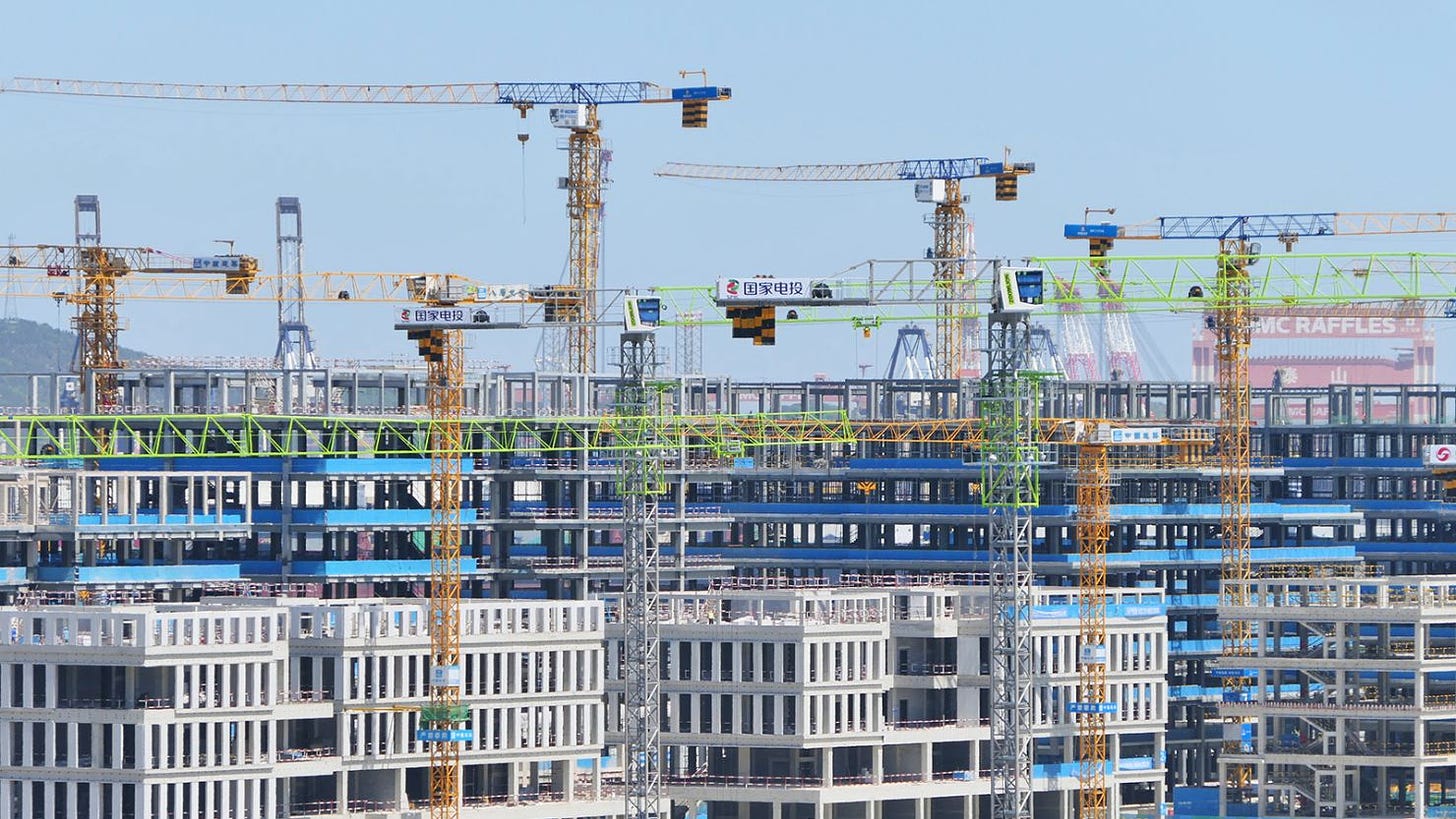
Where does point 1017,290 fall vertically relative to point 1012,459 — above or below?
above

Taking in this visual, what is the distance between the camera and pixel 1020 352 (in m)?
189

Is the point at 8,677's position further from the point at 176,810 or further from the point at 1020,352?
the point at 1020,352

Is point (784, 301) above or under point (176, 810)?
above

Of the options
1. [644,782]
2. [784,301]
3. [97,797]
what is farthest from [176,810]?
[784,301]

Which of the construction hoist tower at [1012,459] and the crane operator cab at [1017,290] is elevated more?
the crane operator cab at [1017,290]

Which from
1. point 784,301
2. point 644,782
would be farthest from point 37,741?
point 784,301

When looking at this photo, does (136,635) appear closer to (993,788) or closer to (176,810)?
(176,810)

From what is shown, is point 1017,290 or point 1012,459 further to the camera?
point 1012,459

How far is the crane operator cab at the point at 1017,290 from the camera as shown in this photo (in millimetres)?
185125

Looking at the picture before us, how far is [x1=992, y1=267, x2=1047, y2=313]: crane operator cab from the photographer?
18512cm

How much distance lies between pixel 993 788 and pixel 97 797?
4695 centimetres

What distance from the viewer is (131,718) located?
19112 cm

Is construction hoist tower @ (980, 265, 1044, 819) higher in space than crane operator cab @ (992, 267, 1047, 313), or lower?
lower

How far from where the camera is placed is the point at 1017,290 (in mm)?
185875
